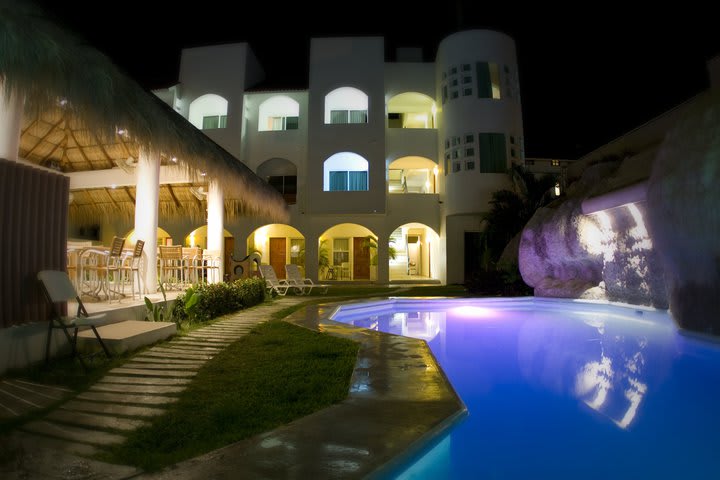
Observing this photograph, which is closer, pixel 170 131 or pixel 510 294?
pixel 170 131

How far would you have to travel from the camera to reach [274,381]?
3273mm

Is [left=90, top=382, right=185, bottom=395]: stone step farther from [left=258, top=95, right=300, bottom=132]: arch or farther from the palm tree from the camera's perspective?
[left=258, top=95, right=300, bottom=132]: arch

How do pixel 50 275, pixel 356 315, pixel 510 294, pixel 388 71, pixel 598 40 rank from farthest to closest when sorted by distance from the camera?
pixel 598 40 → pixel 388 71 → pixel 510 294 → pixel 356 315 → pixel 50 275

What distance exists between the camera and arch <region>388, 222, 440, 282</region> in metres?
19.8

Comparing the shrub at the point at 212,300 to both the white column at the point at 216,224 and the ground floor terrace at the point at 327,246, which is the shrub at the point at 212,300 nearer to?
the white column at the point at 216,224

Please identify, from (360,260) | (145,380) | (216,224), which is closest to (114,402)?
(145,380)

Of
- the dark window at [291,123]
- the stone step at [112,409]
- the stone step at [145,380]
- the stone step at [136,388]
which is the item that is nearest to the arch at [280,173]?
the dark window at [291,123]

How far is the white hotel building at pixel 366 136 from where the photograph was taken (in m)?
16.8

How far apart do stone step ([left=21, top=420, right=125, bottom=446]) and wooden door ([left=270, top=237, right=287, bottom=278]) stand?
57.3 ft

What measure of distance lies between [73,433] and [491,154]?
16.4 m

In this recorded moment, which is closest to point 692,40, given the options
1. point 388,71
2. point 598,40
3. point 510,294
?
point 598,40

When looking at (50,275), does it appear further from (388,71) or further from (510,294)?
(388,71)

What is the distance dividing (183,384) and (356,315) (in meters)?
5.53

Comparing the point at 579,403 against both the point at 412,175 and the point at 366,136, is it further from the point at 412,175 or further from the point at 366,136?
the point at 412,175
